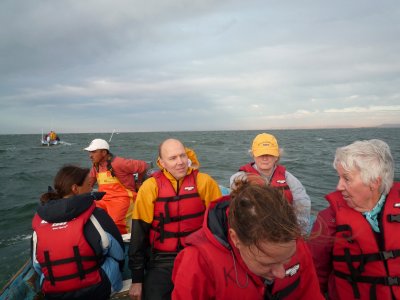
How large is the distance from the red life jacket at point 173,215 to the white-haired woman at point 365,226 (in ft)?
4.30

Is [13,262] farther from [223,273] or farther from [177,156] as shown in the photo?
[223,273]

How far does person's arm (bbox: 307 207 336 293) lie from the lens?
2.36m

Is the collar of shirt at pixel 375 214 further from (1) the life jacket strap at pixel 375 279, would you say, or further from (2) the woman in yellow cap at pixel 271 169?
(2) the woman in yellow cap at pixel 271 169

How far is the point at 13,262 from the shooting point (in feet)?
18.6

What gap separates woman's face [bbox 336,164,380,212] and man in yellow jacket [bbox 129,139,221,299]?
4.98 feet

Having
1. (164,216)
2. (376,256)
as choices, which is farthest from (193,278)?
(376,256)

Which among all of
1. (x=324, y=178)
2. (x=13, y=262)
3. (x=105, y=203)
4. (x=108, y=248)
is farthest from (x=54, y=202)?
(x=324, y=178)

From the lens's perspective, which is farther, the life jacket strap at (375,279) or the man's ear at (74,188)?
→ the man's ear at (74,188)

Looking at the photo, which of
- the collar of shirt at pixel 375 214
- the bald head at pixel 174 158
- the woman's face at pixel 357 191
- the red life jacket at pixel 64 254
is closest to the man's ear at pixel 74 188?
the red life jacket at pixel 64 254

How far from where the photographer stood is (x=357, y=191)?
2178 millimetres

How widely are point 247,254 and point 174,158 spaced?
6.04 feet

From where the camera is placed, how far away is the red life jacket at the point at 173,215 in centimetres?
299

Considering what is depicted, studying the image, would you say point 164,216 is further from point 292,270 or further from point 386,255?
point 386,255

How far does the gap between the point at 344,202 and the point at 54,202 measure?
2731 millimetres
